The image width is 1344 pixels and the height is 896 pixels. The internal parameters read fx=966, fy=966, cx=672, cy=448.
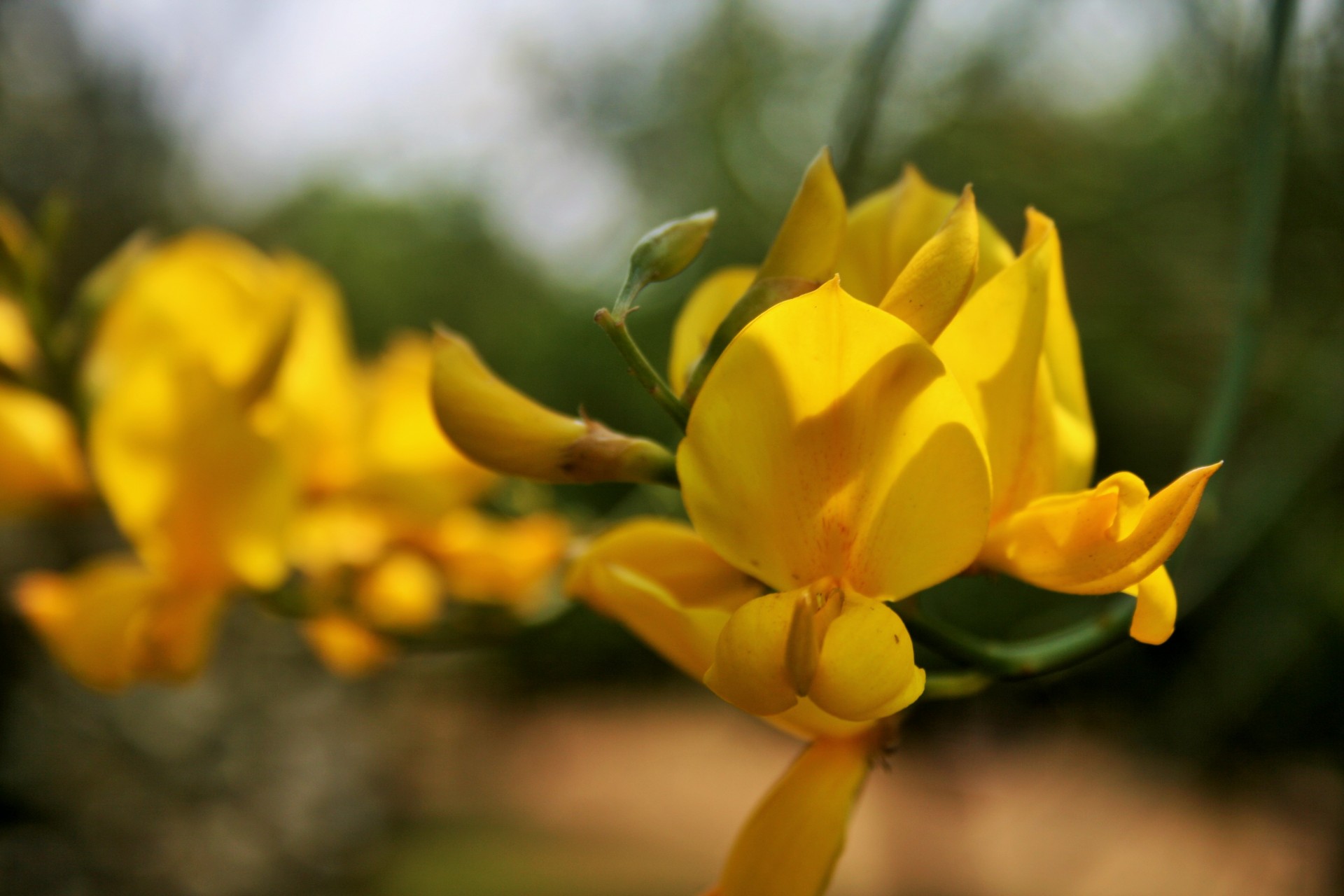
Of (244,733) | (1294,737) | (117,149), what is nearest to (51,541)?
(244,733)

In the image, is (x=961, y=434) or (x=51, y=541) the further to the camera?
(x=51, y=541)

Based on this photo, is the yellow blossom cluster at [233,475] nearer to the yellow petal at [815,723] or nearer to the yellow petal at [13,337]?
the yellow petal at [13,337]

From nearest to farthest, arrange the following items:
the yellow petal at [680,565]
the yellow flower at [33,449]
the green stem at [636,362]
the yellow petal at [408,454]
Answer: the green stem at [636,362]
the yellow petal at [680,565]
the yellow flower at [33,449]
the yellow petal at [408,454]

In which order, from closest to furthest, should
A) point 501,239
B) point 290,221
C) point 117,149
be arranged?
1. point 117,149
2. point 501,239
3. point 290,221

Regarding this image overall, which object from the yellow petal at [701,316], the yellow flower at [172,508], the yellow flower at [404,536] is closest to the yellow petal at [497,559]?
the yellow flower at [404,536]

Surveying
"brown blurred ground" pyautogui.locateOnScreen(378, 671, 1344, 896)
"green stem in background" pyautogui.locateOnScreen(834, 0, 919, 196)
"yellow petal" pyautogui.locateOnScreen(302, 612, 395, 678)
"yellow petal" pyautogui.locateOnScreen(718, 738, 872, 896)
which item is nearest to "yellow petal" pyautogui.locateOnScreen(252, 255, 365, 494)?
"yellow petal" pyautogui.locateOnScreen(302, 612, 395, 678)

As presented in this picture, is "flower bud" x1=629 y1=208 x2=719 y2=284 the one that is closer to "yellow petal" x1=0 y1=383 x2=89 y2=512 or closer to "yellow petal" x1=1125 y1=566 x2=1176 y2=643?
"yellow petal" x1=1125 y1=566 x2=1176 y2=643

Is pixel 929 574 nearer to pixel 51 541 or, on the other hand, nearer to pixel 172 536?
pixel 172 536
